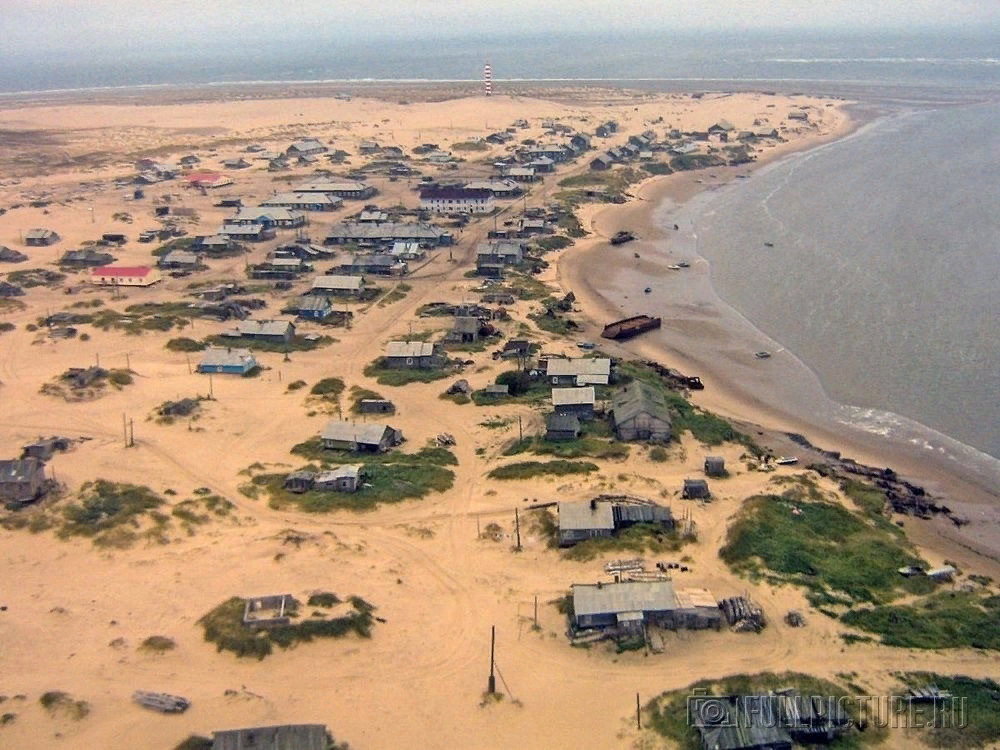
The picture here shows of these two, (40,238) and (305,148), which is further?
(305,148)

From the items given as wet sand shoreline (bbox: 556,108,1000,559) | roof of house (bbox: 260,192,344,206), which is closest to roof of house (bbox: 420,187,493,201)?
roof of house (bbox: 260,192,344,206)

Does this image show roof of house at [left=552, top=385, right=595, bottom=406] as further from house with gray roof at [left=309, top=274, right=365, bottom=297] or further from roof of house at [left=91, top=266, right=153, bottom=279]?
roof of house at [left=91, top=266, right=153, bottom=279]

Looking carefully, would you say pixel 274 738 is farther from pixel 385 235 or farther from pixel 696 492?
pixel 385 235

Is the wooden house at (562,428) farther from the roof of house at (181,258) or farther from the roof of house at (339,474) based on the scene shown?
the roof of house at (181,258)

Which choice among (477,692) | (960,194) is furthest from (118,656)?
(960,194)

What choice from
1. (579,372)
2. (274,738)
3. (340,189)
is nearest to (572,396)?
(579,372)

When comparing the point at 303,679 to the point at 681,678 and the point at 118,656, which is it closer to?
the point at 118,656

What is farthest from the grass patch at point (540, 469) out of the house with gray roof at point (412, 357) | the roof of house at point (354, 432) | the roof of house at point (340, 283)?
the roof of house at point (340, 283)
